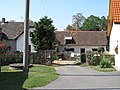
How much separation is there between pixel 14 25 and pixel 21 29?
2315 millimetres

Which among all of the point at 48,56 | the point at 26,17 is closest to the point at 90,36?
the point at 48,56

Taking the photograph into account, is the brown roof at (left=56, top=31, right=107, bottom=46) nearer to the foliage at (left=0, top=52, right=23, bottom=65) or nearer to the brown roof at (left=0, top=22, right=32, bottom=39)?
the brown roof at (left=0, top=22, right=32, bottom=39)

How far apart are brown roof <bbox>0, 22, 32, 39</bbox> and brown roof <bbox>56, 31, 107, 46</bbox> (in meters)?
9.02

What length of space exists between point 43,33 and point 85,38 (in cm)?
2145

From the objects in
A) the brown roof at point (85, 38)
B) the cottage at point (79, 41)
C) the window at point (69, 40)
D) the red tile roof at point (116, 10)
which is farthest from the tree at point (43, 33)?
the window at point (69, 40)

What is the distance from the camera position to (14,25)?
5156 centimetres

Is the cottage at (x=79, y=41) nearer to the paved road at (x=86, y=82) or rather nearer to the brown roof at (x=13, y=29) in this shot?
the brown roof at (x=13, y=29)

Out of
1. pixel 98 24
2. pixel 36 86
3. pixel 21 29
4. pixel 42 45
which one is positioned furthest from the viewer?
pixel 98 24

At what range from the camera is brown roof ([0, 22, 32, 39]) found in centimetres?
4878

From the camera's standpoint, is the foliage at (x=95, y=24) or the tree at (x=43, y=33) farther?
the foliage at (x=95, y=24)

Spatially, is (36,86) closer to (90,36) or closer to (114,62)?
(114,62)

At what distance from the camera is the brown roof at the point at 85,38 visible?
56938 millimetres

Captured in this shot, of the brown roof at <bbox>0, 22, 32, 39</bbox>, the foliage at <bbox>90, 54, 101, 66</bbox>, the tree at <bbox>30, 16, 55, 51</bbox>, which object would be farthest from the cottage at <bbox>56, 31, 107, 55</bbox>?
the foliage at <bbox>90, 54, 101, 66</bbox>

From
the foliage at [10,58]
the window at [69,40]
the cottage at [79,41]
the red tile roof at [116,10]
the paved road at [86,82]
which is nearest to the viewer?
the paved road at [86,82]
